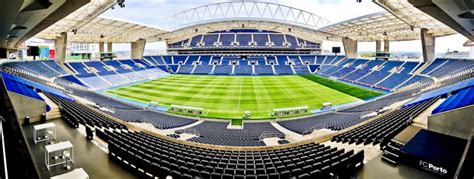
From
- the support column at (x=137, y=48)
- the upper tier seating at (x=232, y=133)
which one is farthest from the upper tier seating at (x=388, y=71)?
the support column at (x=137, y=48)

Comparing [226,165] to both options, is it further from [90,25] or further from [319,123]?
[90,25]

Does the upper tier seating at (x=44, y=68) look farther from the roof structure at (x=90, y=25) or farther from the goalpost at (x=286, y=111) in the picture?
the goalpost at (x=286, y=111)

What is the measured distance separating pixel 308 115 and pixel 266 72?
3820 cm

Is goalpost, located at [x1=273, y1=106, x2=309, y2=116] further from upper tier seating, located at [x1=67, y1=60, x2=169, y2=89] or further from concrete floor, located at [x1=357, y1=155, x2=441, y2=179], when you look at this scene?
upper tier seating, located at [x1=67, y1=60, x2=169, y2=89]

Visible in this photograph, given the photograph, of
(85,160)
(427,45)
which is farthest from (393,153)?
(427,45)

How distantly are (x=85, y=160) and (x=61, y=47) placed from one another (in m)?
44.4

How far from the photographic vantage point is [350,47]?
63812mm

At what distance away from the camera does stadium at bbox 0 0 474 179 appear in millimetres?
7938

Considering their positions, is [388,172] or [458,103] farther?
[458,103]

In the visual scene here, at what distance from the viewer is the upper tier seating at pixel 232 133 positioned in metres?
16.2

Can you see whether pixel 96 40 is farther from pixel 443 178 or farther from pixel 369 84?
pixel 443 178

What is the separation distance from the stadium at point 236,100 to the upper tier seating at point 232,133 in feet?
0.48

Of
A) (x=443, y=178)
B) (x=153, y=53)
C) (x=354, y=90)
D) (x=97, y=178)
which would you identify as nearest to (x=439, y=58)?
(x=354, y=90)

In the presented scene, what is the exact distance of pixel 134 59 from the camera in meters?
66.4
